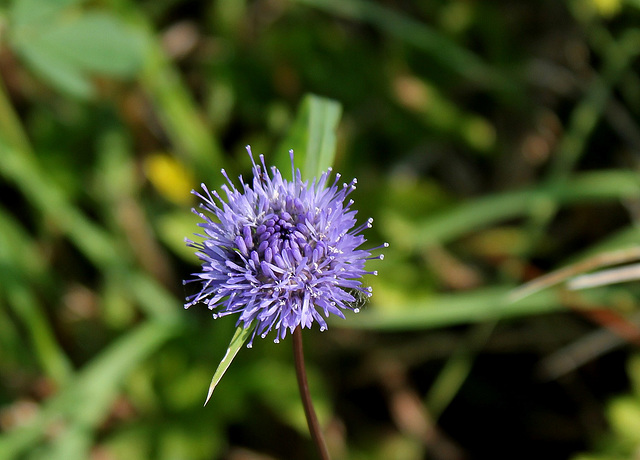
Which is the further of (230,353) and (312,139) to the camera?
(312,139)

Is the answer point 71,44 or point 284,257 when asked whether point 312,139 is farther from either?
point 71,44

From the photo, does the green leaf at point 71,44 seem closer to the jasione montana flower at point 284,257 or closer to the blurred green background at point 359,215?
the blurred green background at point 359,215

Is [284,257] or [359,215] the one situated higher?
[359,215]

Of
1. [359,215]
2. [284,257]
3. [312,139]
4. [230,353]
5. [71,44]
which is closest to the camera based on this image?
[230,353]

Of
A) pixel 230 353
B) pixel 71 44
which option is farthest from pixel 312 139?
pixel 71 44

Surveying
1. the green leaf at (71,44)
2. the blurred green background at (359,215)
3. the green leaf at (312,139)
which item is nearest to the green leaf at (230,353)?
the green leaf at (312,139)

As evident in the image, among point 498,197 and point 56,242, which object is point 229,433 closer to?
point 56,242

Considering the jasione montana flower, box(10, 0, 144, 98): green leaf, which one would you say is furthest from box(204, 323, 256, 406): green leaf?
box(10, 0, 144, 98): green leaf
